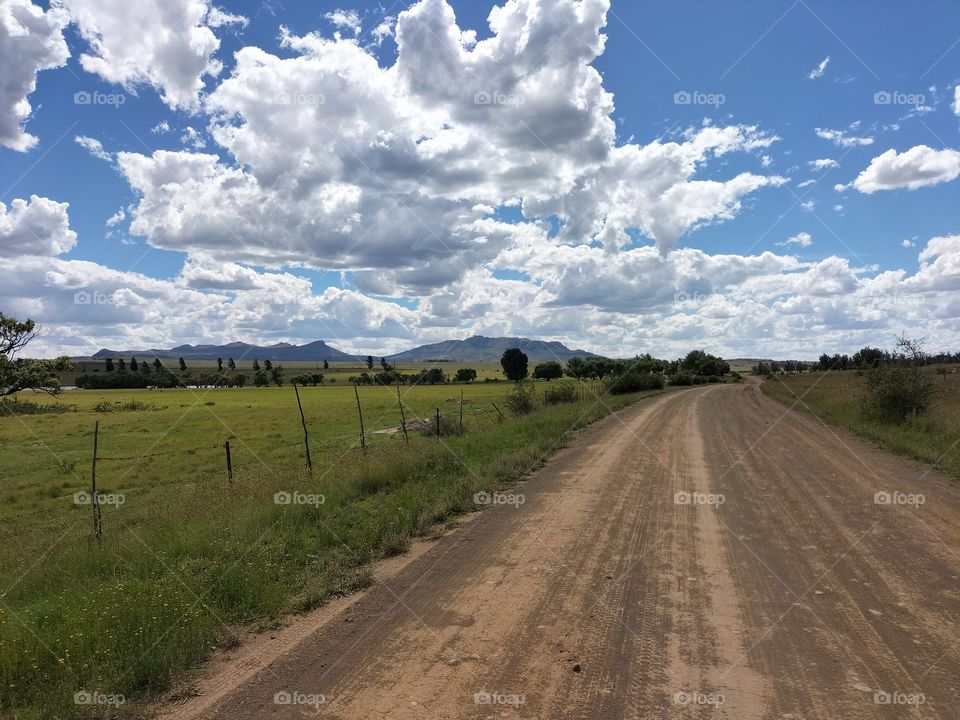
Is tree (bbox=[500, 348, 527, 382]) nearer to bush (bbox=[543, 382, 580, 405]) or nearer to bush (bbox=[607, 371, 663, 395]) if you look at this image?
bush (bbox=[607, 371, 663, 395])

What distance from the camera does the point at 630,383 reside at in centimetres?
5294

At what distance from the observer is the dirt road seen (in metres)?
3.97

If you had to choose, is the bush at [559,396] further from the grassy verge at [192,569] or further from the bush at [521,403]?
the grassy verge at [192,569]

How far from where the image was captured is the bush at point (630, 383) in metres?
52.1

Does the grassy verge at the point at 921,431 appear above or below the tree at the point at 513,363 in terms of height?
below

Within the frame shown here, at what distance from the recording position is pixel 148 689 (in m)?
4.25

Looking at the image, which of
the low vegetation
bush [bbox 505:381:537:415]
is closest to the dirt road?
the low vegetation

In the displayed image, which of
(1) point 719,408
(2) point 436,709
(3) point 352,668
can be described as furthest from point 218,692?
(1) point 719,408

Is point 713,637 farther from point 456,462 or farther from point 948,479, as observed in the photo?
point 948,479

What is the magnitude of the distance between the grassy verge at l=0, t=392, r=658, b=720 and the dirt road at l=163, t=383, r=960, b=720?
22.6 inches

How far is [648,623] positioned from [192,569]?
17.1 ft

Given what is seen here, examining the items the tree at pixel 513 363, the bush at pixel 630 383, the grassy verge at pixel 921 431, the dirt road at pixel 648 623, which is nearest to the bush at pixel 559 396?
the grassy verge at pixel 921 431

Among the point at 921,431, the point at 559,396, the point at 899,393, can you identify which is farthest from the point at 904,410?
the point at 559,396

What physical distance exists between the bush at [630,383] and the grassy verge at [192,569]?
39.5 metres
